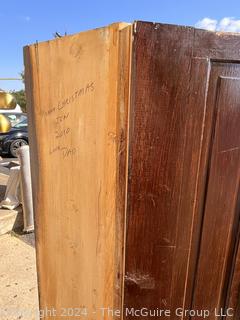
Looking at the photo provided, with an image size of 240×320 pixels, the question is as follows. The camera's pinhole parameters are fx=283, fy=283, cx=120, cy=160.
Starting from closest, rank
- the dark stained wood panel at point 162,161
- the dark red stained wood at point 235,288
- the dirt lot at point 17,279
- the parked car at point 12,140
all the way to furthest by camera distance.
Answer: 1. the dark stained wood panel at point 162,161
2. the dark red stained wood at point 235,288
3. the dirt lot at point 17,279
4. the parked car at point 12,140

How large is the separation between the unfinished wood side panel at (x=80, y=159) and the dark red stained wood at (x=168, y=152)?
0.06m

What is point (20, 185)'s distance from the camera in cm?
370

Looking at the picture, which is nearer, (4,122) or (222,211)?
(222,211)

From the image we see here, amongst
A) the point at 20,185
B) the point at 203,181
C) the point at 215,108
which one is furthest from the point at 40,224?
the point at 20,185

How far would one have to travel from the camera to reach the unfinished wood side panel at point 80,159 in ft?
3.22

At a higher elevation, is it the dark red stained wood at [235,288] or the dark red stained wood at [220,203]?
the dark red stained wood at [220,203]

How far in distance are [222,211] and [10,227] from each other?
332 cm

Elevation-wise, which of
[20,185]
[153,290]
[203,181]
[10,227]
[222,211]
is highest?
[203,181]

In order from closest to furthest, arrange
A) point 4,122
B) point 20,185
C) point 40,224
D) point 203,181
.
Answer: point 203,181, point 40,224, point 4,122, point 20,185

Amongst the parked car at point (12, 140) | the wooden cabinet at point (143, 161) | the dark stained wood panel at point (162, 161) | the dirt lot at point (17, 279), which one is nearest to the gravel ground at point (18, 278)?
the dirt lot at point (17, 279)

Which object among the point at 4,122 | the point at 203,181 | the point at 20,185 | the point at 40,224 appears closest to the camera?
the point at 203,181

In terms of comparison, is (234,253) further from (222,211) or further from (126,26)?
(126,26)

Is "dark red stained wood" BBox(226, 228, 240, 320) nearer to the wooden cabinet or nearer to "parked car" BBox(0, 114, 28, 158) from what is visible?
the wooden cabinet

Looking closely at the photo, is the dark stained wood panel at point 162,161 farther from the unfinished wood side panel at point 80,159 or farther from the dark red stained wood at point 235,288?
the dark red stained wood at point 235,288
